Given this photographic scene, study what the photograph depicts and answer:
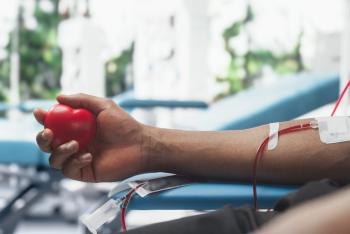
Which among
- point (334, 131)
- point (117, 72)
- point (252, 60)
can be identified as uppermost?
point (334, 131)

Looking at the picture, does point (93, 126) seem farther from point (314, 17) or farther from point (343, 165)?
point (314, 17)

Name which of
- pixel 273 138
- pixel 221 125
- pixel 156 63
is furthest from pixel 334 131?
pixel 156 63

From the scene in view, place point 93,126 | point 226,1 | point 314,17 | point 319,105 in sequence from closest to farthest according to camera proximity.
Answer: point 93,126
point 319,105
point 314,17
point 226,1

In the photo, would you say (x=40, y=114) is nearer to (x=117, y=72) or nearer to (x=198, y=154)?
(x=198, y=154)

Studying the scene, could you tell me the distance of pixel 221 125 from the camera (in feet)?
5.40

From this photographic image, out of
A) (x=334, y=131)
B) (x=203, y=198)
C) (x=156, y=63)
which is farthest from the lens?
(x=156, y=63)

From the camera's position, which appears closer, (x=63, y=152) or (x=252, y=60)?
(x=63, y=152)

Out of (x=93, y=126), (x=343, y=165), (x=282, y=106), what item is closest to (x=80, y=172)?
(x=93, y=126)

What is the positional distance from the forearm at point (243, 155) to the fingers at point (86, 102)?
→ 4.4 inches

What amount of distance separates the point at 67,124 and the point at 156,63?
8.27 ft

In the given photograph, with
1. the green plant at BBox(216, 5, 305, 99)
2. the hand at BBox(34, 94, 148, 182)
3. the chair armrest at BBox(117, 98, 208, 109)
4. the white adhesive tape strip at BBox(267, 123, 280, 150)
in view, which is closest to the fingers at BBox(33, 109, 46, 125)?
the hand at BBox(34, 94, 148, 182)

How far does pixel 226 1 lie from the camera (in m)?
5.94

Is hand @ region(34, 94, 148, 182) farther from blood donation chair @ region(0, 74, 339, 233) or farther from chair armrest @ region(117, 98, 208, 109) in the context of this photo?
chair armrest @ region(117, 98, 208, 109)

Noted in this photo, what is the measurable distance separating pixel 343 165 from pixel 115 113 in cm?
46
